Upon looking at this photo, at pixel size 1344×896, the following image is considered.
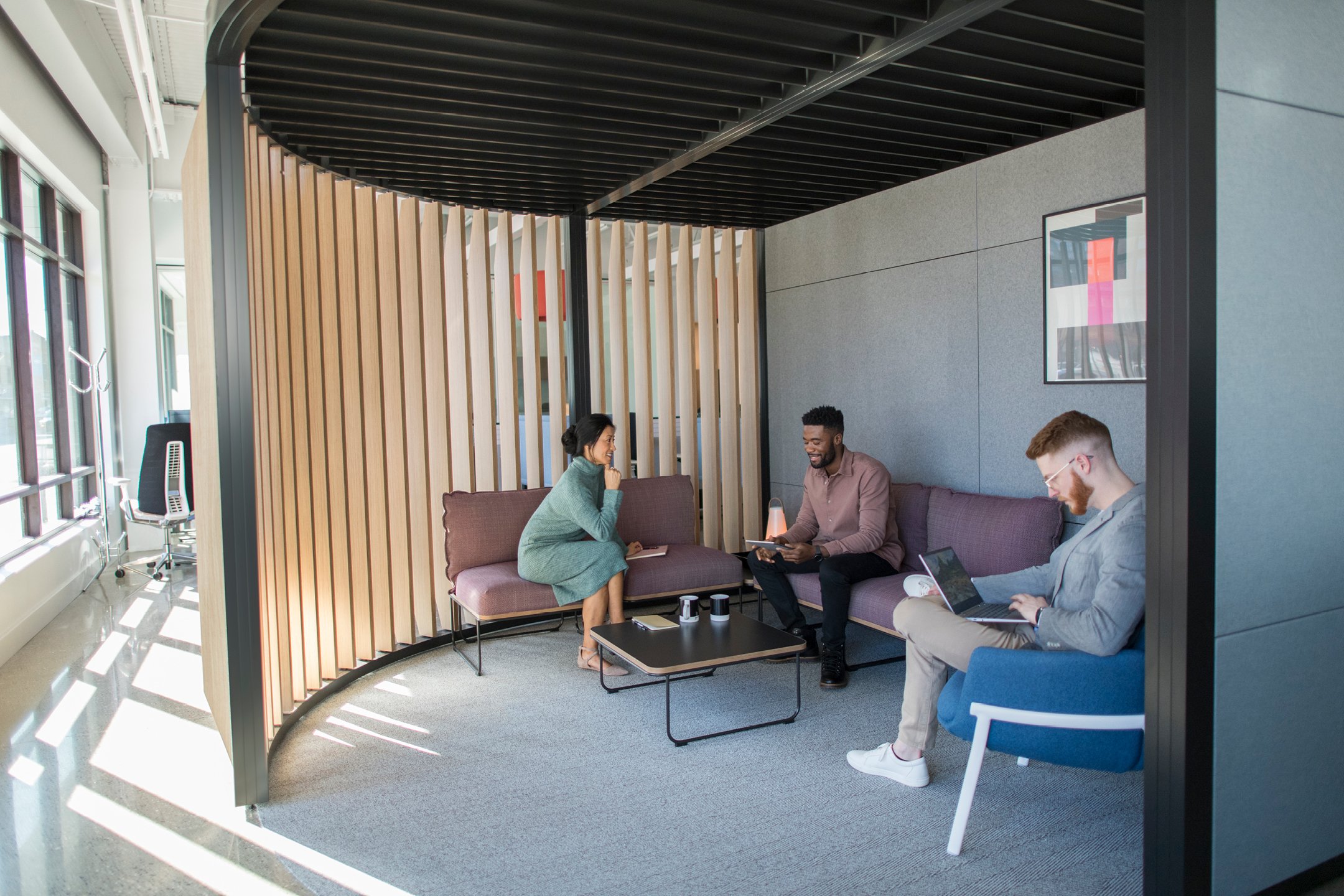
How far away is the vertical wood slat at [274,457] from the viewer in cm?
380

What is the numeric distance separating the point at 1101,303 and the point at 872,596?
1738mm

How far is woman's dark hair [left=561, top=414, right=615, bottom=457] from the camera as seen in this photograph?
16.0ft

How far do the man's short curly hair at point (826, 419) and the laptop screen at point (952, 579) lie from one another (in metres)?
1.66

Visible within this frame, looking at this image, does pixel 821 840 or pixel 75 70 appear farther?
pixel 75 70

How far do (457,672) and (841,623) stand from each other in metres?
2.04

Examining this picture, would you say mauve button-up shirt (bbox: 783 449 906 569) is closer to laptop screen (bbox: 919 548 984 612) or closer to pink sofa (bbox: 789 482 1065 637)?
pink sofa (bbox: 789 482 1065 637)

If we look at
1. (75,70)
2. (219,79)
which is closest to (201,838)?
(219,79)

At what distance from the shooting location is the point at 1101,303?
13.7 feet

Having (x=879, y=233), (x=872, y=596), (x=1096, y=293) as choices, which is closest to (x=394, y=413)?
(x=872, y=596)

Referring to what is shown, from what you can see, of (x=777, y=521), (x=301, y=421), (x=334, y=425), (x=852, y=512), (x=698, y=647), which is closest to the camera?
(x=698, y=647)

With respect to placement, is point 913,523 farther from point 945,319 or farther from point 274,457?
point 274,457

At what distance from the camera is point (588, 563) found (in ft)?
15.5

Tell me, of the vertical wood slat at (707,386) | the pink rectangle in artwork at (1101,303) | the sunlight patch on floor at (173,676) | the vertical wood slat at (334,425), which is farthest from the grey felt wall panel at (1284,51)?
the sunlight patch on floor at (173,676)

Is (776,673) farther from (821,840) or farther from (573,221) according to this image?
(573,221)
